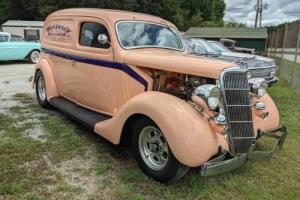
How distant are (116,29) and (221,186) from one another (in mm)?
2640

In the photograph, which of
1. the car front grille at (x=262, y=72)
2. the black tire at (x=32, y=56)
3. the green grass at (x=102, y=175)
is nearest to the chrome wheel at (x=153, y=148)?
the green grass at (x=102, y=175)

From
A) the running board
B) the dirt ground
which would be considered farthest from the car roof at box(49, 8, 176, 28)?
the dirt ground

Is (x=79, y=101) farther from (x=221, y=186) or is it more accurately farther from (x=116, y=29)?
(x=221, y=186)

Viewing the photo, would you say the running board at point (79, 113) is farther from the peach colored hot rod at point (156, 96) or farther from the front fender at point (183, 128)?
the front fender at point (183, 128)

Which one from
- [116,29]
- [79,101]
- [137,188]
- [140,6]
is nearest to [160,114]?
[137,188]

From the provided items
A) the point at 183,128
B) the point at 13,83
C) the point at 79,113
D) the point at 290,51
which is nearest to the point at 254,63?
the point at 290,51

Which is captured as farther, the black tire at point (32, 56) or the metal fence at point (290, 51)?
the black tire at point (32, 56)

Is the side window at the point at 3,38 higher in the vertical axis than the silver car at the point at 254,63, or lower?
higher

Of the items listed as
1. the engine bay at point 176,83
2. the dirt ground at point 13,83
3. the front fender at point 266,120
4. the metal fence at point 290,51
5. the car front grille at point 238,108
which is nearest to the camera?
the car front grille at point 238,108

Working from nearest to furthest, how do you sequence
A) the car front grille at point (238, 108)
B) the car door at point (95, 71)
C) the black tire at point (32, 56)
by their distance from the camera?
the car front grille at point (238, 108), the car door at point (95, 71), the black tire at point (32, 56)

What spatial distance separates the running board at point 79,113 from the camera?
4918mm

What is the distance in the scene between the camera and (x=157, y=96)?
12.9ft

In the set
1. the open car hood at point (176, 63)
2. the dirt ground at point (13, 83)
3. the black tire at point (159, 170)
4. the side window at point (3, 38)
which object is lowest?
the dirt ground at point (13, 83)

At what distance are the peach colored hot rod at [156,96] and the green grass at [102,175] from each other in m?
0.25
